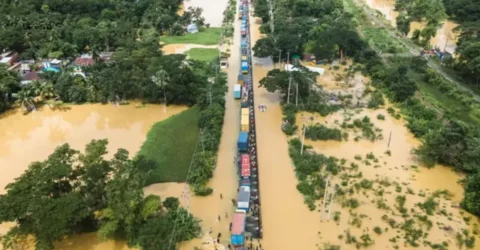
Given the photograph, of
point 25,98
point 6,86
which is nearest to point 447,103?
point 25,98

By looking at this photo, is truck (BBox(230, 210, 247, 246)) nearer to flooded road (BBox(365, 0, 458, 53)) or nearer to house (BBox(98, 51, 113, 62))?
house (BBox(98, 51, 113, 62))

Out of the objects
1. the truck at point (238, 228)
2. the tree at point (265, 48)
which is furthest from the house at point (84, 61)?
the truck at point (238, 228)

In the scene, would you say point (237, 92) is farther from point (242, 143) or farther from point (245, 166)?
point (245, 166)

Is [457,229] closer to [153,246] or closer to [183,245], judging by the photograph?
[183,245]

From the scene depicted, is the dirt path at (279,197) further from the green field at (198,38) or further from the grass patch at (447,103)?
the green field at (198,38)

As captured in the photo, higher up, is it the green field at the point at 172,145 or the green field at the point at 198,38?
the green field at the point at 198,38

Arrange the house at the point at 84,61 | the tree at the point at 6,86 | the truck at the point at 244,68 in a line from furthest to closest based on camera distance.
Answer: the house at the point at 84,61, the truck at the point at 244,68, the tree at the point at 6,86

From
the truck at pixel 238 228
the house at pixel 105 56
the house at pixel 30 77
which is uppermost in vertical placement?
the house at pixel 105 56
